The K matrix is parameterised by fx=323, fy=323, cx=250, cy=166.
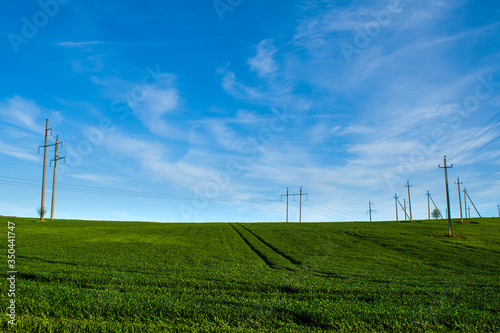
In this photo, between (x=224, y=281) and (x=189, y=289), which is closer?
(x=189, y=289)

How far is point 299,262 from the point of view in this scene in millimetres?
29344

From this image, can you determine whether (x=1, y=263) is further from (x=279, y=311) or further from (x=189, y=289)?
(x=279, y=311)

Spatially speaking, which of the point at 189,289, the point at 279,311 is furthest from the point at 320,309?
the point at 189,289

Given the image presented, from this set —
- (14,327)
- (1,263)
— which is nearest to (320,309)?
(14,327)

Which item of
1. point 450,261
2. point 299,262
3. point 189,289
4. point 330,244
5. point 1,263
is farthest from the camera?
point 330,244

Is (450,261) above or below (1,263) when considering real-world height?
below

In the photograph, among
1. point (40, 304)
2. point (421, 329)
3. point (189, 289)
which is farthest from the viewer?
point (189, 289)

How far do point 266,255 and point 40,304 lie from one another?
24560 millimetres

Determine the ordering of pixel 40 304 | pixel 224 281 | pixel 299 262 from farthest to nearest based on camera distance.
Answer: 1. pixel 299 262
2. pixel 224 281
3. pixel 40 304

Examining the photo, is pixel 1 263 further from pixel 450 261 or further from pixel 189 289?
pixel 450 261

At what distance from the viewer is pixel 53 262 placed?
884 inches

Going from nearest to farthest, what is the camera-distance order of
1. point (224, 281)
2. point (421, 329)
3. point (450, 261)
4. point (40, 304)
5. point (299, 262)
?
point (421, 329) → point (40, 304) → point (224, 281) → point (299, 262) → point (450, 261)

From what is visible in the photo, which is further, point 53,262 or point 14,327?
point 53,262

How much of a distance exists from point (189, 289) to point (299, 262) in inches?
670
